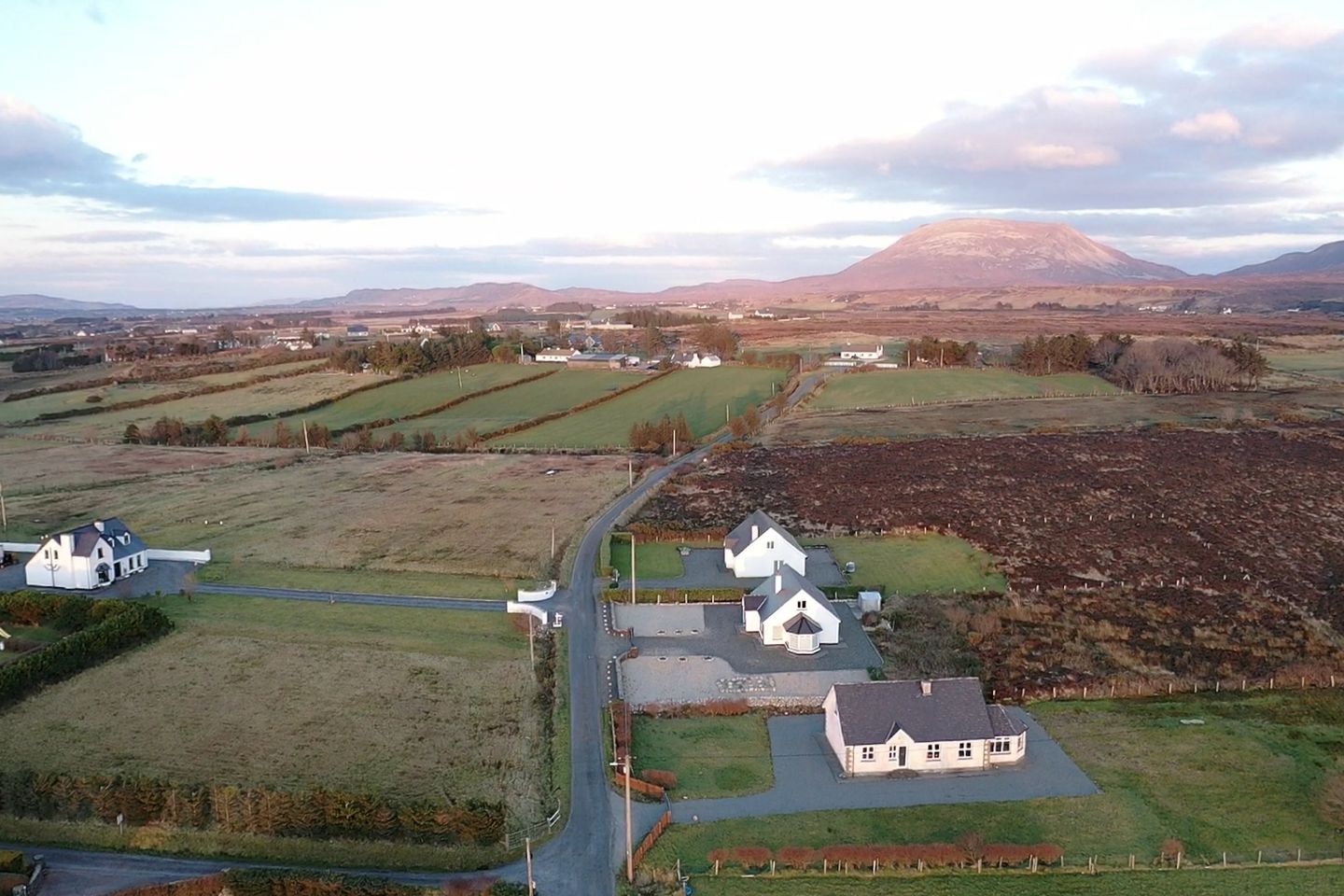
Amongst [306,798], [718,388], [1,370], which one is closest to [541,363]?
[718,388]

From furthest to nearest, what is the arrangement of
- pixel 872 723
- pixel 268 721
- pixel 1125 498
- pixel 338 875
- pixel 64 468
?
pixel 64 468
pixel 1125 498
pixel 268 721
pixel 872 723
pixel 338 875

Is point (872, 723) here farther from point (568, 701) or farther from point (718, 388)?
point (718, 388)

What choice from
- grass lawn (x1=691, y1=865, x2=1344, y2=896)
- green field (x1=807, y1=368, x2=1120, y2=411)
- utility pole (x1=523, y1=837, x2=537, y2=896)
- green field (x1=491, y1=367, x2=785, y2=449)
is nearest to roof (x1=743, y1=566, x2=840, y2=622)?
grass lawn (x1=691, y1=865, x2=1344, y2=896)

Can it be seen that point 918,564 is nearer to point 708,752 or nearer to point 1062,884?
point 708,752

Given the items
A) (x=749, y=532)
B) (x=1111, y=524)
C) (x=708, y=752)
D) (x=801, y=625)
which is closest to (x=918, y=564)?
(x=749, y=532)

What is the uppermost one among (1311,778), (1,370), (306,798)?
(1,370)

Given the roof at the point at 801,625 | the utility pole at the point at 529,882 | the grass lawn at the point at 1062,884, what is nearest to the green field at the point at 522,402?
the roof at the point at 801,625
